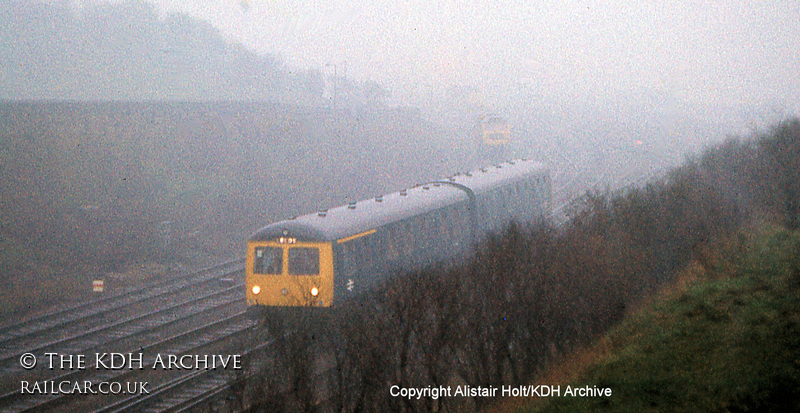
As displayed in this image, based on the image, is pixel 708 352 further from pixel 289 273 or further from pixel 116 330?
pixel 116 330

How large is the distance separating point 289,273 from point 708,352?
8.65m

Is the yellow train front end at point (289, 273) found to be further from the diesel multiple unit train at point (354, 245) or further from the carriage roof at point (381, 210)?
the carriage roof at point (381, 210)

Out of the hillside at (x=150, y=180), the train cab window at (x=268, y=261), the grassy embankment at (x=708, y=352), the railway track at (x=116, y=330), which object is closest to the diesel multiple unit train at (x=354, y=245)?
the train cab window at (x=268, y=261)

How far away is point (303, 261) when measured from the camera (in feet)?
49.2

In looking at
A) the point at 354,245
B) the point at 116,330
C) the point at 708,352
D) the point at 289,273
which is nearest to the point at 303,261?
the point at 289,273

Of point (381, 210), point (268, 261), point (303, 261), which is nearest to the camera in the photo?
point (303, 261)

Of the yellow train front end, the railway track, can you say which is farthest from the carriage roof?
the railway track

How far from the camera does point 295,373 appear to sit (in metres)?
10.1

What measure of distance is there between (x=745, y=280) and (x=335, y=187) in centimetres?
3374

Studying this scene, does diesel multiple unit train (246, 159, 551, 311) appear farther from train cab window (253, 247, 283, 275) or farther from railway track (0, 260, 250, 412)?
railway track (0, 260, 250, 412)

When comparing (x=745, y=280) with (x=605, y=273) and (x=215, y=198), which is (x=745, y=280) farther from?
(x=215, y=198)

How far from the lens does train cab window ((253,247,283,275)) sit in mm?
15289

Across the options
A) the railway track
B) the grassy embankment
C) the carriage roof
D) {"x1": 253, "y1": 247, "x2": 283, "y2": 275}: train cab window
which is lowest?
the railway track

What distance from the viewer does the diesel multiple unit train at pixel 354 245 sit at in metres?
14.8
